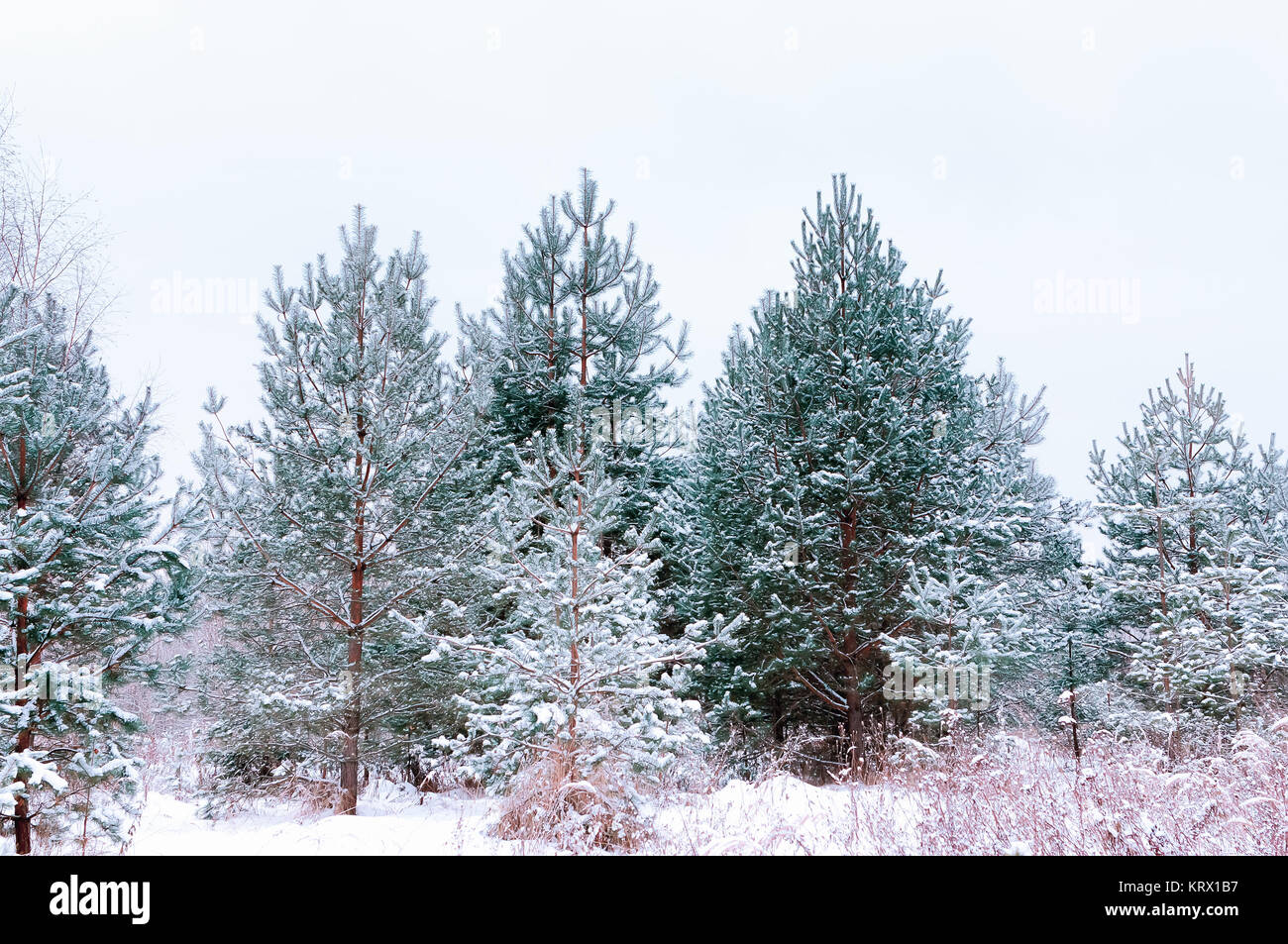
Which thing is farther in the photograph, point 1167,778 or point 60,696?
point 60,696

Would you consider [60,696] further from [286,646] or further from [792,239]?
[792,239]

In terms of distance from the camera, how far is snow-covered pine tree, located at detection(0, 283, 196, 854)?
5945 millimetres

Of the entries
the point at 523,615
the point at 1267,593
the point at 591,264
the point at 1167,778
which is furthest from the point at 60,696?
the point at 1267,593

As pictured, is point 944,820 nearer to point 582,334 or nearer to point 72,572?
point 72,572

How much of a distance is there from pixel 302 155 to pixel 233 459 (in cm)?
10188

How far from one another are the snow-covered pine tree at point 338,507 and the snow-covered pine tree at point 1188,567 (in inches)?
431

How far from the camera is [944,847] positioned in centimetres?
504

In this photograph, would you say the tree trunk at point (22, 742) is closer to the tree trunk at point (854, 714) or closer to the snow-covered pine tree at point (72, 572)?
the snow-covered pine tree at point (72, 572)

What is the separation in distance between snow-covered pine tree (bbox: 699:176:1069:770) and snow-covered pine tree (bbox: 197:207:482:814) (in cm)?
442

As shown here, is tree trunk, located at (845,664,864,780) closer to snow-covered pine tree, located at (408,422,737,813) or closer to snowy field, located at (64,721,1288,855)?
snowy field, located at (64,721,1288,855)

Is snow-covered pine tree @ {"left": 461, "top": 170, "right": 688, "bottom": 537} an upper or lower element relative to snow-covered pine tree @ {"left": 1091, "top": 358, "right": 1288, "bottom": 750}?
upper

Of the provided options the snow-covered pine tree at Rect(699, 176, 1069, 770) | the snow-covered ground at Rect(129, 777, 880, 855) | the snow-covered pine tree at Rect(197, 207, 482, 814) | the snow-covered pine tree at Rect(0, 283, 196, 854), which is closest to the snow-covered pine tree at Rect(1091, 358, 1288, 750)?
the snow-covered pine tree at Rect(699, 176, 1069, 770)

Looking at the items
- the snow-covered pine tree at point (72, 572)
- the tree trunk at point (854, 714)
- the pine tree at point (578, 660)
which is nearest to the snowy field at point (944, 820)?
the pine tree at point (578, 660)

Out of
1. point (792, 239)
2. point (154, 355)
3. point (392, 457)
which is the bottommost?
point (392, 457)
